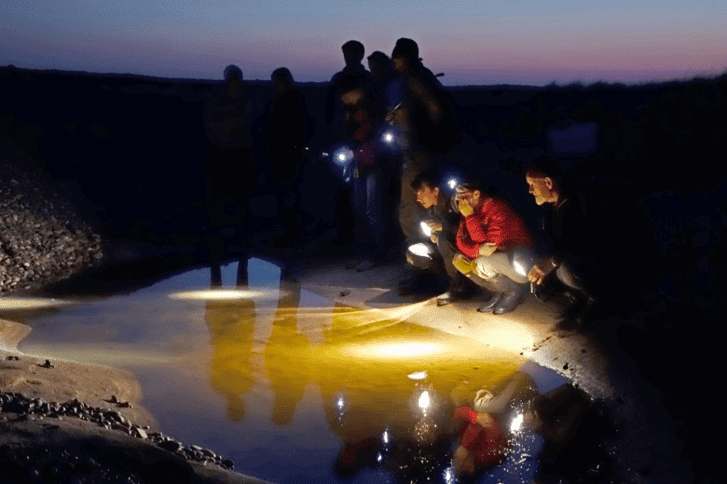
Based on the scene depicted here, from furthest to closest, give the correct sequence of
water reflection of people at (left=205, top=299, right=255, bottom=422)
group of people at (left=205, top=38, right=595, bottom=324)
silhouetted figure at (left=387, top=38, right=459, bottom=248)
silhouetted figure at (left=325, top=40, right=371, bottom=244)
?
silhouetted figure at (left=325, top=40, right=371, bottom=244) → silhouetted figure at (left=387, top=38, right=459, bottom=248) → group of people at (left=205, top=38, right=595, bottom=324) → water reflection of people at (left=205, top=299, right=255, bottom=422)

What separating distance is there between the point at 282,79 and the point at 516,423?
7.88m

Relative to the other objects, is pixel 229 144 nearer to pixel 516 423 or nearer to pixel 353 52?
pixel 353 52

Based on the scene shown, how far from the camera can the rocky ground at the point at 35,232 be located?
10078mm

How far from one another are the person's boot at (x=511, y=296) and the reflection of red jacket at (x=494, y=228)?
0.34 meters

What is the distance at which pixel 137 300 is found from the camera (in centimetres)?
863

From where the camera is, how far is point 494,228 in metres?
7.14

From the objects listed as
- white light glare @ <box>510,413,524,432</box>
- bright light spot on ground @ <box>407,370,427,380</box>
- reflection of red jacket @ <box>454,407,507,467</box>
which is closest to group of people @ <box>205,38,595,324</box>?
bright light spot on ground @ <box>407,370,427,380</box>

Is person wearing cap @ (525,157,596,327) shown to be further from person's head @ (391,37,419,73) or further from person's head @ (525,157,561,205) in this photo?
person's head @ (391,37,419,73)

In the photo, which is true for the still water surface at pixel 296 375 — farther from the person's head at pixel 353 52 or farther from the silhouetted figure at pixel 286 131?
the silhouetted figure at pixel 286 131

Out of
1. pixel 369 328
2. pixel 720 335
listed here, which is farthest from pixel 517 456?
pixel 369 328

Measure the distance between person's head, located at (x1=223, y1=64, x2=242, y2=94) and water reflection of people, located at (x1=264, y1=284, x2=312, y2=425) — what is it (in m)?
4.79

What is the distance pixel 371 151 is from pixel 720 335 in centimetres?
492

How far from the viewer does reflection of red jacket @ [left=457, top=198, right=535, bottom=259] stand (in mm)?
7023

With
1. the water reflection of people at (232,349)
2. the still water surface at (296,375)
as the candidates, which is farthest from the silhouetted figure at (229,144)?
the still water surface at (296,375)
